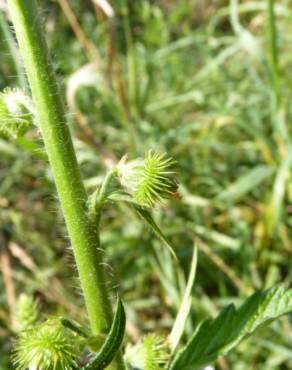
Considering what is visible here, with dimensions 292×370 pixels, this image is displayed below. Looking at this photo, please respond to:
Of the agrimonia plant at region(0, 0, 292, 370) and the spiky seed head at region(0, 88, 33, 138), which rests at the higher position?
the spiky seed head at region(0, 88, 33, 138)

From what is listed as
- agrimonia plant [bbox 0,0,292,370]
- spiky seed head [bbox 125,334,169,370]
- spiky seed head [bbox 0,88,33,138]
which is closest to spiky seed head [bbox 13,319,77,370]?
agrimonia plant [bbox 0,0,292,370]

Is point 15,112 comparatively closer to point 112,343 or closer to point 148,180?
point 148,180

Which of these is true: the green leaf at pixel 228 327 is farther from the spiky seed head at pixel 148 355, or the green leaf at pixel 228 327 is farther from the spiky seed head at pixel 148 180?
the spiky seed head at pixel 148 180

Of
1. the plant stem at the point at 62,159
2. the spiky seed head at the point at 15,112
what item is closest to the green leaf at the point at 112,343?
the plant stem at the point at 62,159

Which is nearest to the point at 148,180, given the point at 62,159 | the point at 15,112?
the point at 62,159

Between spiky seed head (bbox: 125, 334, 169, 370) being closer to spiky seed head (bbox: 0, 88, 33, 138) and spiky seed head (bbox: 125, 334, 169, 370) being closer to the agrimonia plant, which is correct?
the agrimonia plant

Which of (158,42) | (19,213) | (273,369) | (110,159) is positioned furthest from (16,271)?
(158,42)
